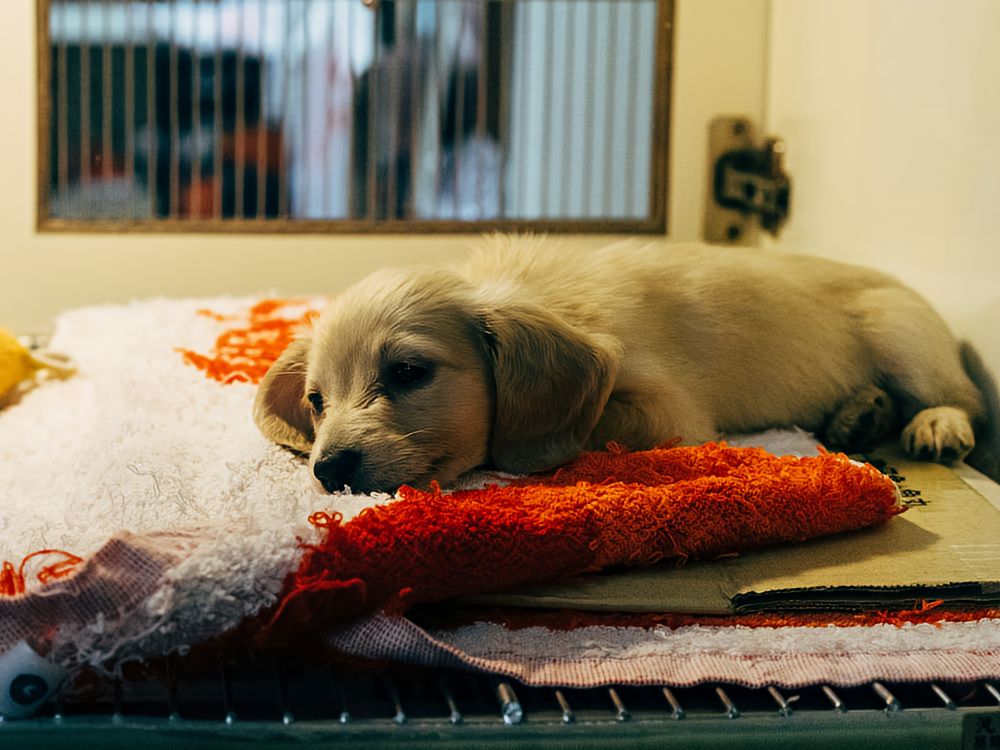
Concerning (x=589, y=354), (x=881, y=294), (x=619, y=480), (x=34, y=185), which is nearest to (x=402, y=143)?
(x=34, y=185)

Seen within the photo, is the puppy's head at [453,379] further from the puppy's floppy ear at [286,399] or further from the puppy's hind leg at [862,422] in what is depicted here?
the puppy's hind leg at [862,422]

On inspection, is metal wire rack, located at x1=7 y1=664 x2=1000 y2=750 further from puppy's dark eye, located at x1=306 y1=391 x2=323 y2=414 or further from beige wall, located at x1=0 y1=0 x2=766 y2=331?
beige wall, located at x1=0 y1=0 x2=766 y2=331

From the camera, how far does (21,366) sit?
2383 mm

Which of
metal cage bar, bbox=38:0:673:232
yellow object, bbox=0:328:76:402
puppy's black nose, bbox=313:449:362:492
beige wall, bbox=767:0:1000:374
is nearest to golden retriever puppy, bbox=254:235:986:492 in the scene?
puppy's black nose, bbox=313:449:362:492

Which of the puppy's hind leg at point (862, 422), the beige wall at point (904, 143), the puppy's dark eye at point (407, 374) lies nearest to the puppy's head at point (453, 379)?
the puppy's dark eye at point (407, 374)

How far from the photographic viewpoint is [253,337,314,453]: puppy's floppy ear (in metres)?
1.86

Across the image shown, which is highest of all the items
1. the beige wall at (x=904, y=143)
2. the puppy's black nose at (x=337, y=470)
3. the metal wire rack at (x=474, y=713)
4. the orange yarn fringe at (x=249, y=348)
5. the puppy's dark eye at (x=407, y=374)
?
the beige wall at (x=904, y=143)

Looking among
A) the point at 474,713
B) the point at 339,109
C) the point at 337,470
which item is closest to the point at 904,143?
the point at 337,470

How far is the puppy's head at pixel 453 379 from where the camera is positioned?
5.39 ft

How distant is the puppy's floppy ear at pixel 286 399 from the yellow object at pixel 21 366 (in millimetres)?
722

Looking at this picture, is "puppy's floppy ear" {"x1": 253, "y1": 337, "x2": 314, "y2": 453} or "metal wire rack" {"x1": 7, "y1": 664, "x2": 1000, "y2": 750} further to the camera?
"puppy's floppy ear" {"x1": 253, "y1": 337, "x2": 314, "y2": 453}

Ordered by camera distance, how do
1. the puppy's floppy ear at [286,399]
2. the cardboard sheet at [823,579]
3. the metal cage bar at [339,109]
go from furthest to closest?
the metal cage bar at [339,109] < the puppy's floppy ear at [286,399] < the cardboard sheet at [823,579]

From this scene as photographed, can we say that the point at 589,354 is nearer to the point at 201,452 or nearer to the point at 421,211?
the point at 201,452

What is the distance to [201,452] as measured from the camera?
5.93 feet
